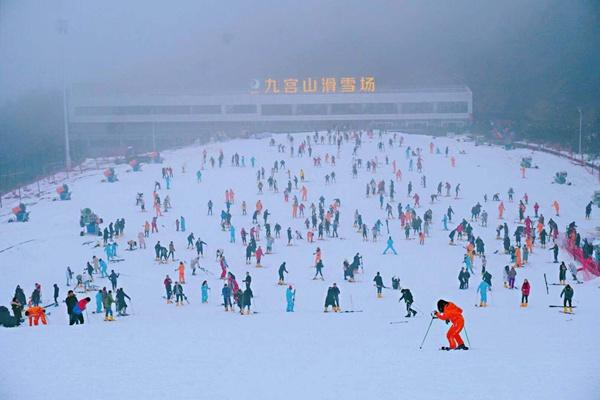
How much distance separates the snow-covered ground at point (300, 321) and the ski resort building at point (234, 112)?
1250 inches

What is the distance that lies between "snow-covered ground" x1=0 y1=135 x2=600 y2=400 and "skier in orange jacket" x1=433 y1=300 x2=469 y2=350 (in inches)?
12.6

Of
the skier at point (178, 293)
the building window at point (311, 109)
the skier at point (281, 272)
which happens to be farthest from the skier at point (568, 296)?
the building window at point (311, 109)

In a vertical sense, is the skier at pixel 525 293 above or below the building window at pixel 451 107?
below

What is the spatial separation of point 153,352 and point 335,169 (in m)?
26.8

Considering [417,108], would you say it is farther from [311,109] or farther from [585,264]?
[585,264]

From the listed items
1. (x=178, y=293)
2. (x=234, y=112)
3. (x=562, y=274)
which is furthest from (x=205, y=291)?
Result: (x=234, y=112)

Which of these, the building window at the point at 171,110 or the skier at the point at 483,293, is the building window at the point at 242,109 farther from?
the skier at the point at 483,293

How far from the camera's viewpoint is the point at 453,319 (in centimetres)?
1303

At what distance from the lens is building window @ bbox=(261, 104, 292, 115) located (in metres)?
70.7

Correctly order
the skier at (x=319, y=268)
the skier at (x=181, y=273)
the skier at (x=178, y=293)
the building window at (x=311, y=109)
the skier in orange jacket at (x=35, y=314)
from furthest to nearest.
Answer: the building window at (x=311, y=109) → the skier at (x=319, y=268) → the skier at (x=181, y=273) → the skier at (x=178, y=293) → the skier in orange jacket at (x=35, y=314)

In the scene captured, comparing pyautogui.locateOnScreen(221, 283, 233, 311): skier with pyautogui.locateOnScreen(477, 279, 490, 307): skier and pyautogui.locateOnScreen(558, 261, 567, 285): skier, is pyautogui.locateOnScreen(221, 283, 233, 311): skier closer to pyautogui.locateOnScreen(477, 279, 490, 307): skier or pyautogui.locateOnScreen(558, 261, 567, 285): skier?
pyautogui.locateOnScreen(477, 279, 490, 307): skier

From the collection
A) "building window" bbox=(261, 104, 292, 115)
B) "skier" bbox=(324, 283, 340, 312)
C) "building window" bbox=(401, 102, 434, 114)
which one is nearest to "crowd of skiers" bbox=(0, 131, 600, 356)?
"skier" bbox=(324, 283, 340, 312)

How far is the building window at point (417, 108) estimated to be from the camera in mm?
69250

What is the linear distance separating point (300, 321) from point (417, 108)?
179 ft
